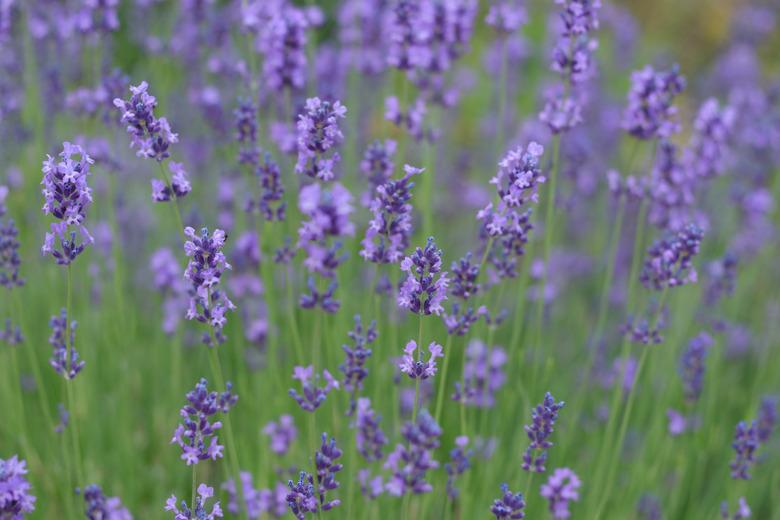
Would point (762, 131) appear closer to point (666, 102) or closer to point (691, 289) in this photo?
point (691, 289)

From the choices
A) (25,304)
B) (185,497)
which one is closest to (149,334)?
(25,304)

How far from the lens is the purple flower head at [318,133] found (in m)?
2.31

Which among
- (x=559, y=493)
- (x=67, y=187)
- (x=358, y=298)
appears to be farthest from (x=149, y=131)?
(x=358, y=298)

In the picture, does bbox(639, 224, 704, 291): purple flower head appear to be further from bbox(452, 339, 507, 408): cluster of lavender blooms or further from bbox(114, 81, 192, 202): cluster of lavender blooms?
bbox(114, 81, 192, 202): cluster of lavender blooms

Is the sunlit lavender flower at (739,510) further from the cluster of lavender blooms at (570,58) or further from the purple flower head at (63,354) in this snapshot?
the purple flower head at (63,354)

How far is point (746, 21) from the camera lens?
6738mm

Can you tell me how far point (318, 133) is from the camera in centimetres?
236

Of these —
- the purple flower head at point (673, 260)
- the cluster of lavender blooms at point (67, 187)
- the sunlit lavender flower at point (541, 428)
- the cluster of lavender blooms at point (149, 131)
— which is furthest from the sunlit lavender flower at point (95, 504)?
the purple flower head at point (673, 260)

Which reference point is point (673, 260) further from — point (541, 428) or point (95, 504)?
point (95, 504)

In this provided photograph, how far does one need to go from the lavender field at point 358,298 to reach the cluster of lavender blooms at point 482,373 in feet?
0.14

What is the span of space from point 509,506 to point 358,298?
2.41 meters

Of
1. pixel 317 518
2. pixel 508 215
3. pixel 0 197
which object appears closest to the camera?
pixel 317 518

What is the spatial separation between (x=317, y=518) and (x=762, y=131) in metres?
3.53

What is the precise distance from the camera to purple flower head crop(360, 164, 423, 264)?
2.25 metres
